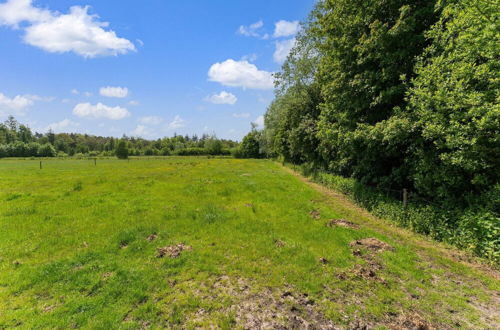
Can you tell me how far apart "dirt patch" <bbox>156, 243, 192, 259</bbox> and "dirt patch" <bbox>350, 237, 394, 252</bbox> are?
5.36 meters

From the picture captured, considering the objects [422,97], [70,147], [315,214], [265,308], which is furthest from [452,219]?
[70,147]

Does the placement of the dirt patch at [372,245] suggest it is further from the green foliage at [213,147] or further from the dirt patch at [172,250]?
the green foliage at [213,147]

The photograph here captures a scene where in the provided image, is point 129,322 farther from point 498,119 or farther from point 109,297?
point 498,119

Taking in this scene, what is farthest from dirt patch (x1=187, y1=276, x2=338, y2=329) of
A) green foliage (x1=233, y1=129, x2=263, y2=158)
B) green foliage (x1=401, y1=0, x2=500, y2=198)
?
green foliage (x1=233, y1=129, x2=263, y2=158)

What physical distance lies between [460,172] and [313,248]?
Answer: 18.0 feet

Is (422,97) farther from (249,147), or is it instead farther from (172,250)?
(249,147)

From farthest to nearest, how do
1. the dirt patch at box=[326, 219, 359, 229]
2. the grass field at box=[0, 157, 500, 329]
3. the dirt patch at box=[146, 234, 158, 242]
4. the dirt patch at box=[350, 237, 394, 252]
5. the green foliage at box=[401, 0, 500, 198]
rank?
the dirt patch at box=[326, 219, 359, 229]
the dirt patch at box=[146, 234, 158, 242]
the dirt patch at box=[350, 237, 394, 252]
the green foliage at box=[401, 0, 500, 198]
the grass field at box=[0, 157, 500, 329]

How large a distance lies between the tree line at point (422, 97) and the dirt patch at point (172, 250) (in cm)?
842

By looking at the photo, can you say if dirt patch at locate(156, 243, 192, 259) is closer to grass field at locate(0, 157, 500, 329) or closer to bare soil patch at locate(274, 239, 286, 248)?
grass field at locate(0, 157, 500, 329)

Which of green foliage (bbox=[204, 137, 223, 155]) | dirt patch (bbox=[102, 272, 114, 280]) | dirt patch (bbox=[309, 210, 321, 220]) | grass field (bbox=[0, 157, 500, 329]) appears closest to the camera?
grass field (bbox=[0, 157, 500, 329])

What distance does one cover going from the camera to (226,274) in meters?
5.18

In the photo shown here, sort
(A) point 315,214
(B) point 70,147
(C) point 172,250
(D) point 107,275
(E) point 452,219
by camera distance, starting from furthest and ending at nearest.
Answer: (B) point 70,147 → (A) point 315,214 → (E) point 452,219 → (C) point 172,250 → (D) point 107,275

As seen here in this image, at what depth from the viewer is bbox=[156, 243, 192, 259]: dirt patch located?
588 centimetres

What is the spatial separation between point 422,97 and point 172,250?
9.56 m
